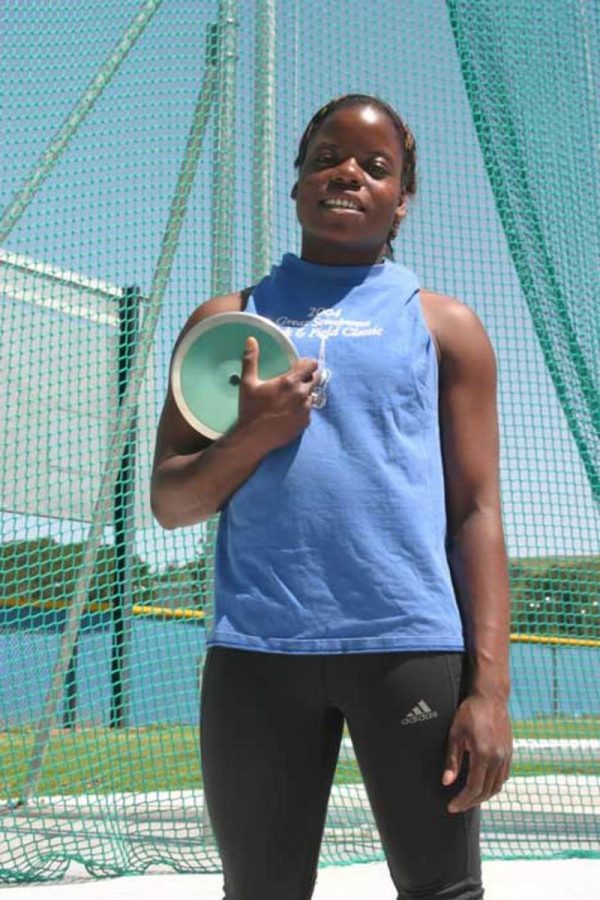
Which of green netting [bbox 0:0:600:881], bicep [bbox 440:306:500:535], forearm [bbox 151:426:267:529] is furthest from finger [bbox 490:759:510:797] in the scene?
green netting [bbox 0:0:600:881]

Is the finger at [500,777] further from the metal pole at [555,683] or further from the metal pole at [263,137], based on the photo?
the metal pole at [555,683]

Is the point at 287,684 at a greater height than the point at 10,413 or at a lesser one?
lesser

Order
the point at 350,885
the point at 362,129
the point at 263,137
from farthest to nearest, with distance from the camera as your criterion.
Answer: the point at 263,137 → the point at 350,885 → the point at 362,129

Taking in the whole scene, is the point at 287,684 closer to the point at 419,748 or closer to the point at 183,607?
the point at 419,748

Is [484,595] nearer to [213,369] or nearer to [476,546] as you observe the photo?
[476,546]

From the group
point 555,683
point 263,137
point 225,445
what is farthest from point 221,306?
point 555,683

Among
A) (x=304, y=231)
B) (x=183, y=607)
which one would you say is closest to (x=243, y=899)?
(x=304, y=231)

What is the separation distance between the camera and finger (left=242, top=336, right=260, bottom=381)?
4.84 feet

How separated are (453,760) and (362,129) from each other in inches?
29.9

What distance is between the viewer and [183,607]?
4695 millimetres

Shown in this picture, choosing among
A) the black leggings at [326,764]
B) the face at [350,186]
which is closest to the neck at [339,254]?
the face at [350,186]

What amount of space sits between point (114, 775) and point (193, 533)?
0.86 meters

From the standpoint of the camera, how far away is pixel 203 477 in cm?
151

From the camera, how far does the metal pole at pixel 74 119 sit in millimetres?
4508
